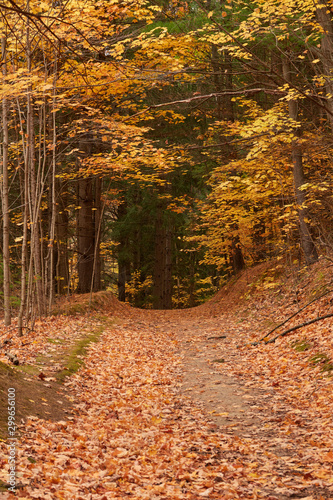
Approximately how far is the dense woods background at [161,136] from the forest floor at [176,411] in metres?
1.94

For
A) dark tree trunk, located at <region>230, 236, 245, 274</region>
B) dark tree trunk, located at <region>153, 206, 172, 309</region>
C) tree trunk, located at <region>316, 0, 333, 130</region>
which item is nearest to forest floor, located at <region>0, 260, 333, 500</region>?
tree trunk, located at <region>316, 0, 333, 130</region>

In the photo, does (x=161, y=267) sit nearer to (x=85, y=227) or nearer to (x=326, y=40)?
(x=85, y=227)

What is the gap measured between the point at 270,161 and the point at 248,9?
4.25m

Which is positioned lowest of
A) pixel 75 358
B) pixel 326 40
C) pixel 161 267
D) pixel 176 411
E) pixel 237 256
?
pixel 176 411

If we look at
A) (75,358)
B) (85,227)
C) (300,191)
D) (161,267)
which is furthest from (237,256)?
(75,358)

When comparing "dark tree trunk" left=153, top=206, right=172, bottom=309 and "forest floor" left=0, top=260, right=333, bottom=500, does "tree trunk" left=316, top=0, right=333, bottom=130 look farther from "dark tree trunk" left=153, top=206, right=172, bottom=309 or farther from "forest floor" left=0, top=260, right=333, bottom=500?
"dark tree trunk" left=153, top=206, right=172, bottom=309

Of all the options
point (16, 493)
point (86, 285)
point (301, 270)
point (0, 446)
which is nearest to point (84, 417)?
point (0, 446)

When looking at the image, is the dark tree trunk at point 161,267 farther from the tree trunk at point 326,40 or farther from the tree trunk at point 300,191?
the tree trunk at point 326,40

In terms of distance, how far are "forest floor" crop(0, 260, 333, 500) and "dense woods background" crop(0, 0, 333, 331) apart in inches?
76.6

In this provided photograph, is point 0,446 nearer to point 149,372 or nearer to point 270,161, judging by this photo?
point 149,372

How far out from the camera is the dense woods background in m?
9.09

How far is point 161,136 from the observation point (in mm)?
18875

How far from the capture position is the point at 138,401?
674cm

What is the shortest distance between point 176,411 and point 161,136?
570 inches
